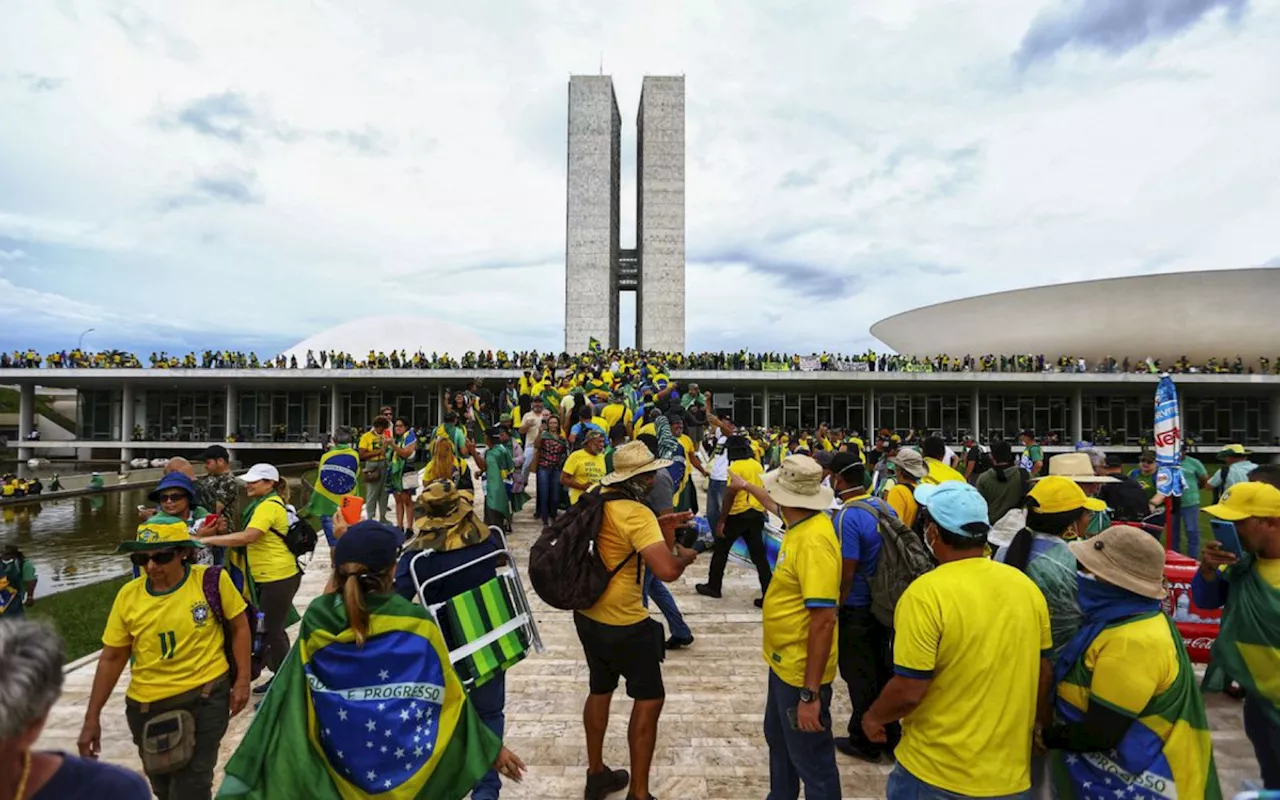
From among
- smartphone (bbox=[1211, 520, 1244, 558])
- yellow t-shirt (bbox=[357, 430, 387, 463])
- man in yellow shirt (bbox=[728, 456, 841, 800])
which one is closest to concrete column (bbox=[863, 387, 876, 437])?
yellow t-shirt (bbox=[357, 430, 387, 463])

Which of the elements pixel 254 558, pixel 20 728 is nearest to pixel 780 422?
pixel 254 558

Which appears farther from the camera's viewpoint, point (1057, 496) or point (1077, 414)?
point (1077, 414)

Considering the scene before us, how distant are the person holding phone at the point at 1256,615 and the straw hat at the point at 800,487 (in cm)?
145

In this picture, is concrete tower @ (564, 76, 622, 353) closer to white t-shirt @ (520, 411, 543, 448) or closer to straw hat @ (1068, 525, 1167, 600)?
white t-shirt @ (520, 411, 543, 448)

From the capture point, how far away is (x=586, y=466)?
6.16 metres

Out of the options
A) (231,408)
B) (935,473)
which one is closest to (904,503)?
(935,473)

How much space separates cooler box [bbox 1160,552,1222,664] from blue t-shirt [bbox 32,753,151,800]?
5.68m

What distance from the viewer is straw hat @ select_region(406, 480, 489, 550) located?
2.79 m

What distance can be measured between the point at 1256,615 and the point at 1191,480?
6205 mm

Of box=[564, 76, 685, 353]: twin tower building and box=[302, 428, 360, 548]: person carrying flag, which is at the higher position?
box=[564, 76, 685, 353]: twin tower building

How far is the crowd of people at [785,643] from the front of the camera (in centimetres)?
195

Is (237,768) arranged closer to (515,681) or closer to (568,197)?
(515,681)

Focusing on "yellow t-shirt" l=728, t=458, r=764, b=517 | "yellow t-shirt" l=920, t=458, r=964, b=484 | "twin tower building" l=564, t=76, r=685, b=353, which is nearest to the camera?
"yellow t-shirt" l=920, t=458, r=964, b=484

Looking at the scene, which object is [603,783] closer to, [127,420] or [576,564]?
[576,564]
